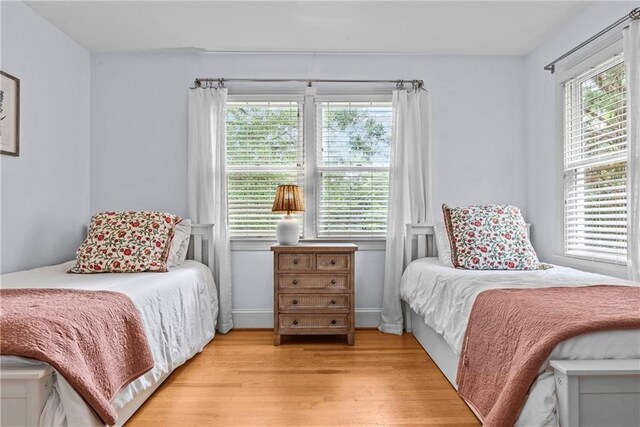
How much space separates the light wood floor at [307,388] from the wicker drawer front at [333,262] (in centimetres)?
58

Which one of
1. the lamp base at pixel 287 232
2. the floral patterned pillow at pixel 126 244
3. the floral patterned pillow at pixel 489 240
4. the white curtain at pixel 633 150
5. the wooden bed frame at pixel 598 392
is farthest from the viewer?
the lamp base at pixel 287 232

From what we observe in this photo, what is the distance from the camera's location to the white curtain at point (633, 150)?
7.05ft

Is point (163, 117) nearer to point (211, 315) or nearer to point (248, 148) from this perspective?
point (248, 148)

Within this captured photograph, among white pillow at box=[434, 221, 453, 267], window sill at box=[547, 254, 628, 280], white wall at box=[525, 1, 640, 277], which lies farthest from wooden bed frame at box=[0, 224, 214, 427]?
white wall at box=[525, 1, 640, 277]

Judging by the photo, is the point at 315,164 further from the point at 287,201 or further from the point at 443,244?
the point at 443,244

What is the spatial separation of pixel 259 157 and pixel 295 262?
1051mm

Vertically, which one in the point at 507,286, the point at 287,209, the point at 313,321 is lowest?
the point at 313,321

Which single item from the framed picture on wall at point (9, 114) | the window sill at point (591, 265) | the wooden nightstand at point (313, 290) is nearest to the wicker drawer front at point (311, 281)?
the wooden nightstand at point (313, 290)

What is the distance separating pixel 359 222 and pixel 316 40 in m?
1.55

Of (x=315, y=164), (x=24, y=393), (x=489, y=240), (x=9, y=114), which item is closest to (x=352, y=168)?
(x=315, y=164)

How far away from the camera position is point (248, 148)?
137 inches

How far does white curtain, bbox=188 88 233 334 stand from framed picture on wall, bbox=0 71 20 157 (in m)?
1.16

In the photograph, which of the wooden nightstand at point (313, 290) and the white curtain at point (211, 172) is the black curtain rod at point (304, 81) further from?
the wooden nightstand at point (313, 290)

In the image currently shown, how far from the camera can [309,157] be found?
3463mm
